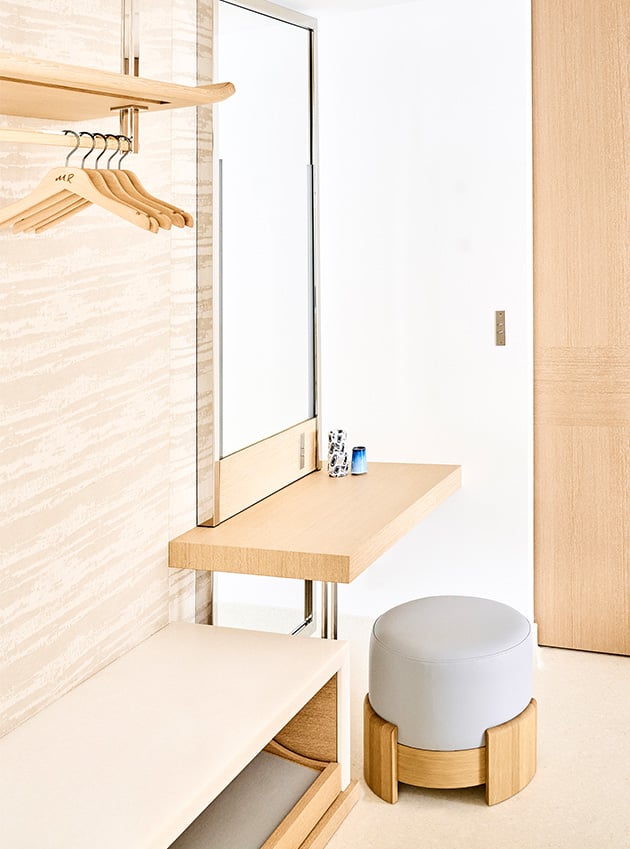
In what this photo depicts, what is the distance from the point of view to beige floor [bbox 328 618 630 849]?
7.61ft

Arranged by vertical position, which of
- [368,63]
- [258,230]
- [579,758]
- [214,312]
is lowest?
[579,758]

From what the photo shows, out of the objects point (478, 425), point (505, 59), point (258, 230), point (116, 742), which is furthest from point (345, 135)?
point (116, 742)

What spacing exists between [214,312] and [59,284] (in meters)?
0.63

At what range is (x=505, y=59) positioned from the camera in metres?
3.33

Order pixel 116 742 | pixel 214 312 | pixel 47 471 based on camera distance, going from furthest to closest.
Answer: pixel 214 312, pixel 47 471, pixel 116 742

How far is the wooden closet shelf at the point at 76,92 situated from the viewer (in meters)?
1.45

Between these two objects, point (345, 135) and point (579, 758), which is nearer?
point (579, 758)

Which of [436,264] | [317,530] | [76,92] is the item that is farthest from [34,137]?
[436,264]

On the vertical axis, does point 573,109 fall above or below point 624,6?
below

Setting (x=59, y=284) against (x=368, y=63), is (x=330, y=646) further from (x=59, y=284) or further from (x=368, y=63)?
(x=368, y=63)

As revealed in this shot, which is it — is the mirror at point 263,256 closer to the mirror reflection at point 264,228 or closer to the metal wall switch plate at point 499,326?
the mirror reflection at point 264,228

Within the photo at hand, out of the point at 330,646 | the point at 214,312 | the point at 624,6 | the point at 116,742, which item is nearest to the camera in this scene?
the point at 116,742

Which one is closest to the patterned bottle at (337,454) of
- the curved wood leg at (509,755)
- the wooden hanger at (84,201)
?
the curved wood leg at (509,755)

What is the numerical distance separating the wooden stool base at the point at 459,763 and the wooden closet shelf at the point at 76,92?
159 centimetres
